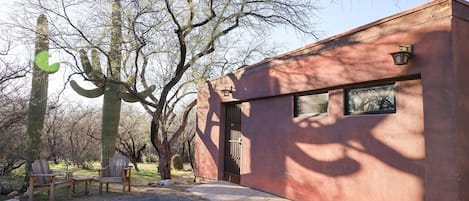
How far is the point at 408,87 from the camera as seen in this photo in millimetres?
4543

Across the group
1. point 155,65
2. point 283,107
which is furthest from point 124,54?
point 283,107

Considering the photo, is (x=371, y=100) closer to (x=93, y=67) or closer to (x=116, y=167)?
(x=116, y=167)

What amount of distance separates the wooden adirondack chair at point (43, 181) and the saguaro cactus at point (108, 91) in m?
3.46

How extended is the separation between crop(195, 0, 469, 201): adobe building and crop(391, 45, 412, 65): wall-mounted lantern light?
26 millimetres

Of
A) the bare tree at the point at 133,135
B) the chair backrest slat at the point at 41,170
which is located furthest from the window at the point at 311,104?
the bare tree at the point at 133,135

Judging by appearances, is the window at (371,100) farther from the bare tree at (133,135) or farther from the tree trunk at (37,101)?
the bare tree at (133,135)

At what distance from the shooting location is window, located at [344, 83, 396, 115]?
4801 millimetres

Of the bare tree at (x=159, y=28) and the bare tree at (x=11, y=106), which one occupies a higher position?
the bare tree at (x=159, y=28)

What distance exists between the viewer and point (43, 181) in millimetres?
6645

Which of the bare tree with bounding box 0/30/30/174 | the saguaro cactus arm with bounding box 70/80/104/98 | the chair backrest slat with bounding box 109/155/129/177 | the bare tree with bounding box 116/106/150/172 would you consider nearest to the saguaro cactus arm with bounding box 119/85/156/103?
the saguaro cactus arm with bounding box 70/80/104/98

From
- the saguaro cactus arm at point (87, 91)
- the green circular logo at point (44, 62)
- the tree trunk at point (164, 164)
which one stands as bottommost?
the tree trunk at point (164, 164)

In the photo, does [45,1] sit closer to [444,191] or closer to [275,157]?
[275,157]

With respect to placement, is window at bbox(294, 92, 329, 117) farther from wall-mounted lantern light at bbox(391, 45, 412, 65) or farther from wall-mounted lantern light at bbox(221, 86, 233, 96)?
wall-mounted lantern light at bbox(221, 86, 233, 96)

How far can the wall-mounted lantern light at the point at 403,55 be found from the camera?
4.38 meters
